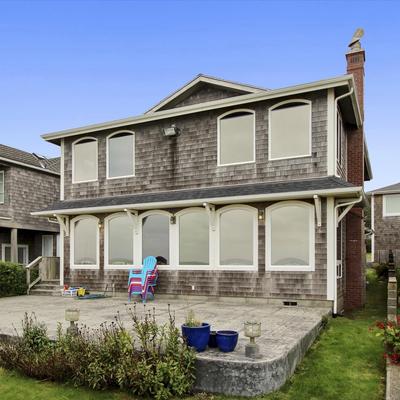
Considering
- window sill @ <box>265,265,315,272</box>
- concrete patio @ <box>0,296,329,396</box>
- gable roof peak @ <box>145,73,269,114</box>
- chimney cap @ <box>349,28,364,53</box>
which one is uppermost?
chimney cap @ <box>349,28,364,53</box>

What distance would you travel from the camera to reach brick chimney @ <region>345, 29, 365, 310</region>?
11523 mm

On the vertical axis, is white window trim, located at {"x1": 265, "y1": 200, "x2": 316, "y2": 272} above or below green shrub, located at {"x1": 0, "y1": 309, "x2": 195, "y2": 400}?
above

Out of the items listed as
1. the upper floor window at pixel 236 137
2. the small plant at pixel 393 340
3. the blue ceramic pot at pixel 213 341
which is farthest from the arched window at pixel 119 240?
the small plant at pixel 393 340

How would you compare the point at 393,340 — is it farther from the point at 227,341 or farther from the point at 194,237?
the point at 194,237

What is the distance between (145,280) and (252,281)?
2.84 m

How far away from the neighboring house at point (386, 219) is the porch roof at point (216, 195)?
15113mm

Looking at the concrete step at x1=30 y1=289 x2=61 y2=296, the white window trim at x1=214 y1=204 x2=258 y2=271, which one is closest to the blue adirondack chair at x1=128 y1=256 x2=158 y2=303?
the white window trim at x1=214 y1=204 x2=258 y2=271

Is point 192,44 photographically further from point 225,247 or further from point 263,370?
point 263,370

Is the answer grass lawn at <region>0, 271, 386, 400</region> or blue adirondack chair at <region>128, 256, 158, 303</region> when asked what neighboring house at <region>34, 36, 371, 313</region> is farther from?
grass lawn at <region>0, 271, 386, 400</region>

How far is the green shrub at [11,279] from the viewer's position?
13.1 metres

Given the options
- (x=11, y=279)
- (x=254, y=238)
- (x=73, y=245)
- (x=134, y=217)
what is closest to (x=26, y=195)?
(x=11, y=279)

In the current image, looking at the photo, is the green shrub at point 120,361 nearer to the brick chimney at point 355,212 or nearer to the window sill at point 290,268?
the window sill at point 290,268

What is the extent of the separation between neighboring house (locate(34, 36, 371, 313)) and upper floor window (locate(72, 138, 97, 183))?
5 centimetres

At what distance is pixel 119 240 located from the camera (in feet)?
40.7
